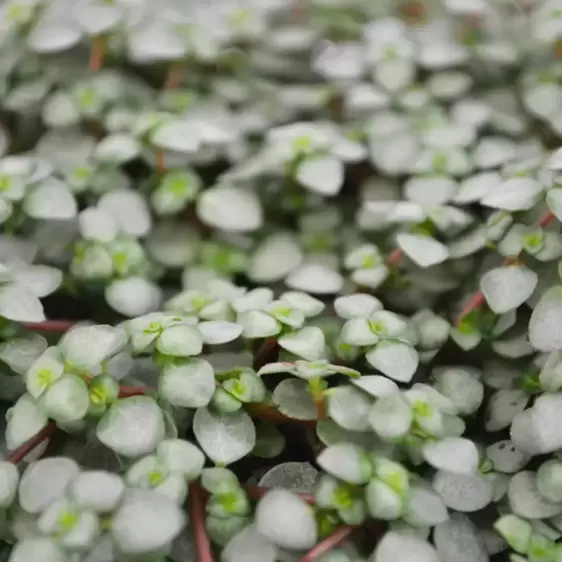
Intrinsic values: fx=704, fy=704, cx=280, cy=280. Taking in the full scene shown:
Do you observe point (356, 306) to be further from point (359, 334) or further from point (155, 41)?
point (155, 41)

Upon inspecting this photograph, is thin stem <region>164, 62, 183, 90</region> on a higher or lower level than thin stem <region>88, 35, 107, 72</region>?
lower

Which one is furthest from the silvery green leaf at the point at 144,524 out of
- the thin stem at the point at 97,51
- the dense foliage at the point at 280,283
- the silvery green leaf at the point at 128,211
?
the thin stem at the point at 97,51

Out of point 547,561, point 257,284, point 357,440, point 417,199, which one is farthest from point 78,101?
point 547,561

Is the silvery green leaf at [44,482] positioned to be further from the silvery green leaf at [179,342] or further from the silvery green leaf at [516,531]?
the silvery green leaf at [516,531]

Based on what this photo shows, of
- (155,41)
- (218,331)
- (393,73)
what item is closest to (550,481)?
(218,331)

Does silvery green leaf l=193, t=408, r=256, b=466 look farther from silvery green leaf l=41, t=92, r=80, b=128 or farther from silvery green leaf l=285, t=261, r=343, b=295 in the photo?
silvery green leaf l=41, t=92, r=80, b=128

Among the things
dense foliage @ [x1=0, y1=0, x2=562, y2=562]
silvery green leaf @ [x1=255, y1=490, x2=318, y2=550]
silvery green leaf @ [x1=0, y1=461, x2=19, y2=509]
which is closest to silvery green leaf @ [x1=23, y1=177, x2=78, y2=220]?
dense foliage @ [x1=0, y1=0, x2=562, y2=562]
